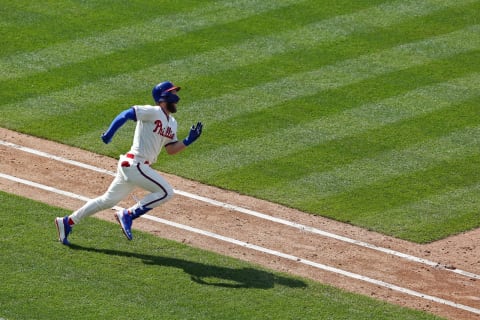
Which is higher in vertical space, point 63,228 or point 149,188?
point 149,188

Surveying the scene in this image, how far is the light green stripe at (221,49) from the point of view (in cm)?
1898

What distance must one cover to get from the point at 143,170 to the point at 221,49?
691cm

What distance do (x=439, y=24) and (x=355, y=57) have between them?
96.2 inches

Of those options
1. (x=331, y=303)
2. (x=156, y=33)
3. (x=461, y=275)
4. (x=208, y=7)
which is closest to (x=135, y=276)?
(x=331, y=303)

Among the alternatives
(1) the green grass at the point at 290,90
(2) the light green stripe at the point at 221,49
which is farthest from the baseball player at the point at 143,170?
(2) the light green stripe at the point at 221,49

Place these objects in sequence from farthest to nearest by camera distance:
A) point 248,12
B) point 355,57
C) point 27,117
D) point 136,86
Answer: point 248,12 → point 355,57 → point 136,86 → point 27,117

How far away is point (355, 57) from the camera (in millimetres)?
19656

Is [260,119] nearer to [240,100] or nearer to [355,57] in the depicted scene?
[240,100]

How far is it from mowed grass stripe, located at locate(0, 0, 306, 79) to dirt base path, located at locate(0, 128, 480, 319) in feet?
10.8

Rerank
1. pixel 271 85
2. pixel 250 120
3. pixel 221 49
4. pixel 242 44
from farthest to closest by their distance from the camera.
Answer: pixel 242 44
pixel 221 49
pixel 271 85
pixel 250 120

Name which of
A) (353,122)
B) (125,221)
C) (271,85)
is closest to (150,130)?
(125,221)

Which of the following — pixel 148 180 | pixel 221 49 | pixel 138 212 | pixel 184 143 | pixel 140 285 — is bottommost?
pixel 140 285

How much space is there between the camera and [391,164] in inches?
640

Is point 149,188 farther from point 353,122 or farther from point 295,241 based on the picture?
point 353,122
